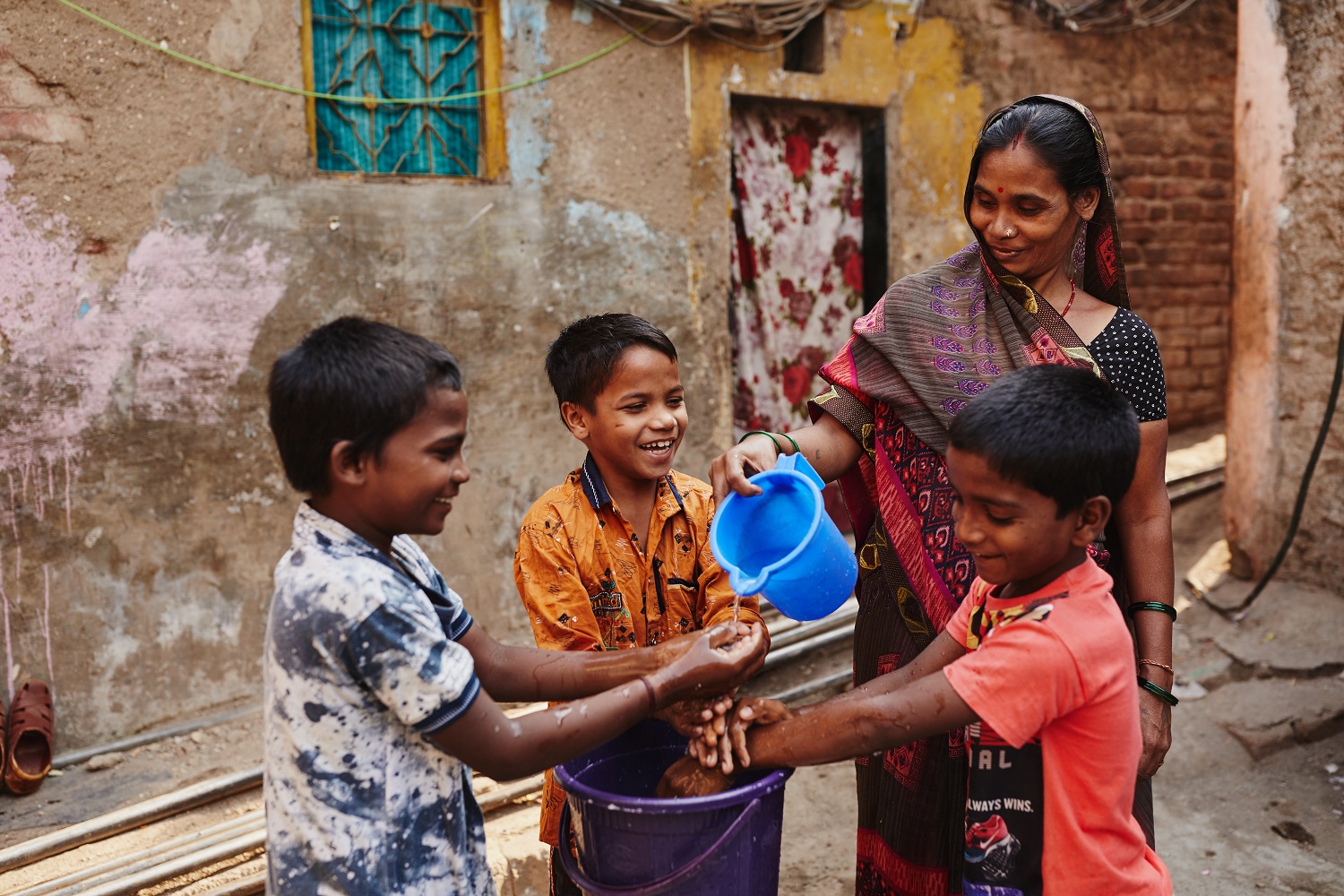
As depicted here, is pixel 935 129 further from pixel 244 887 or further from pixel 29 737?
pixel 29 737

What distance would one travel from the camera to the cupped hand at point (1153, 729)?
1.83 meters

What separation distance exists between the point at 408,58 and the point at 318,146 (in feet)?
1.82

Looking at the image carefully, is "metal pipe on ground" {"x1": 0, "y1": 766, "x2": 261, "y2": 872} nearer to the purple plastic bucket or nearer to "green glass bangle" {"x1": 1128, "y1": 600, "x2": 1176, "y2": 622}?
the purple plastic bucket

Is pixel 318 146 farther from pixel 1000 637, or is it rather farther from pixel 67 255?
pixel 1000 637

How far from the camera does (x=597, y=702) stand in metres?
1.60

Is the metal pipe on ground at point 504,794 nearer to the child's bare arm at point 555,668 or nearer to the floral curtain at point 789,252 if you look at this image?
the child's bare arm at point 555,668

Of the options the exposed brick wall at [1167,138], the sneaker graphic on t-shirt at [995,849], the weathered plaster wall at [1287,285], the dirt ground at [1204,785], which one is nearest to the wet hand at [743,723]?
the sneaker graphic on t-shirt at [995,849]

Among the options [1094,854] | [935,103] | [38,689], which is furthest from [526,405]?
[1094,854]

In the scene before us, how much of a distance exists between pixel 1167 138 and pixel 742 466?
5.58 m

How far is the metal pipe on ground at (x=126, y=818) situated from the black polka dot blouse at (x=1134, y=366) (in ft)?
10.3

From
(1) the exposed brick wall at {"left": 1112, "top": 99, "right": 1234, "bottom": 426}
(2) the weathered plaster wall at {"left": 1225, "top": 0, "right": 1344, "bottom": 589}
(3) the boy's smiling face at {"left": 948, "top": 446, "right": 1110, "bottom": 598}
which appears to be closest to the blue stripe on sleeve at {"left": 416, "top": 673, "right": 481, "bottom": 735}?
(3) the boy's smiling face at {"left": 948, "top": 446, "right": 1110, "bottom": 598}

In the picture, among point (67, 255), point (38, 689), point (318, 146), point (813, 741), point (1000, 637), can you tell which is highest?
point (318, 146)

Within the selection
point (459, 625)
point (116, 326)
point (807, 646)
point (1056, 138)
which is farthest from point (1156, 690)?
point (116, 326)

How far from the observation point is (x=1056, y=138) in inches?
76.1
